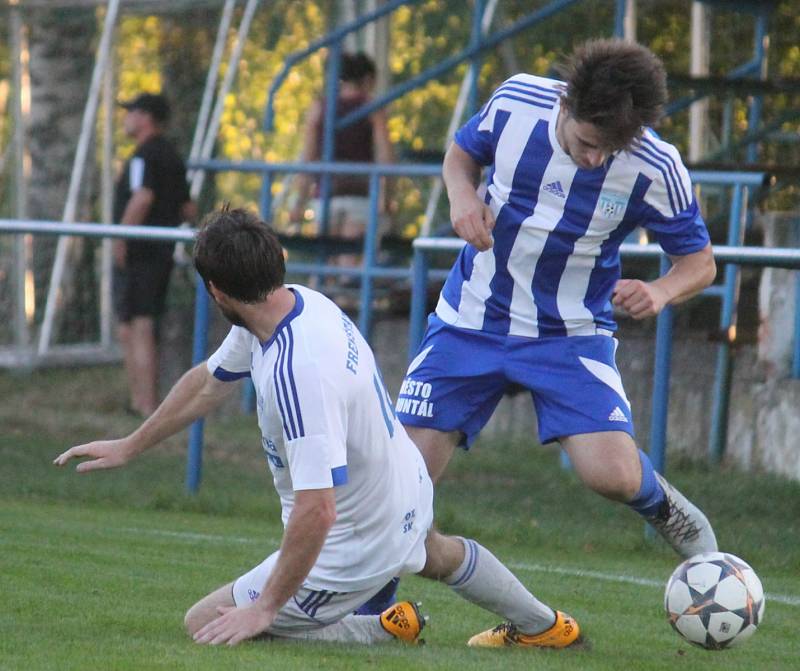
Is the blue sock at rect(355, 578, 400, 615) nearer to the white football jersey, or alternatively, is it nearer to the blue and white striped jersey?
the white football jersey

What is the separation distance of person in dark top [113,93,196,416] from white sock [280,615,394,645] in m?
6.81

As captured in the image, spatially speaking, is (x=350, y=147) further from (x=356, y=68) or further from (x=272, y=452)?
(x=272, y=452)

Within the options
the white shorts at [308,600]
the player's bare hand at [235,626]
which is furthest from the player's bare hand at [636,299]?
the player's bare hand at [235,626]

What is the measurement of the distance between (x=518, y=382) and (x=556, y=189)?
67 centimetres

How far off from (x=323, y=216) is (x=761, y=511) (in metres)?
4.95

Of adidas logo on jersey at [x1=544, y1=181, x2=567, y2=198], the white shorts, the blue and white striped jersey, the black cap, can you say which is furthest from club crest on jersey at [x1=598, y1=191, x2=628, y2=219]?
the black cap

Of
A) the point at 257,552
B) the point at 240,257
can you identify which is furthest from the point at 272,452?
the point at 257,552

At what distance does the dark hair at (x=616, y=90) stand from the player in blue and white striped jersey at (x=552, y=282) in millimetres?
202

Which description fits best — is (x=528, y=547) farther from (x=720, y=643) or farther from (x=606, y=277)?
(x=720, y=643)

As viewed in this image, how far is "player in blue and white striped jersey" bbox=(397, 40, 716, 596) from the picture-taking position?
5.60 meters

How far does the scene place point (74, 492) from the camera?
349 inches

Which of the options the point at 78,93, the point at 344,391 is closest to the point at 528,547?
the point at 344,391

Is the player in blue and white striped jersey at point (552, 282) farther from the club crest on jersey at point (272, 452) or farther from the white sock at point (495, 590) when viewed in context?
the club crest on jersey at point (272, 452)

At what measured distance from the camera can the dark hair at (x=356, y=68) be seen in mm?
12602
